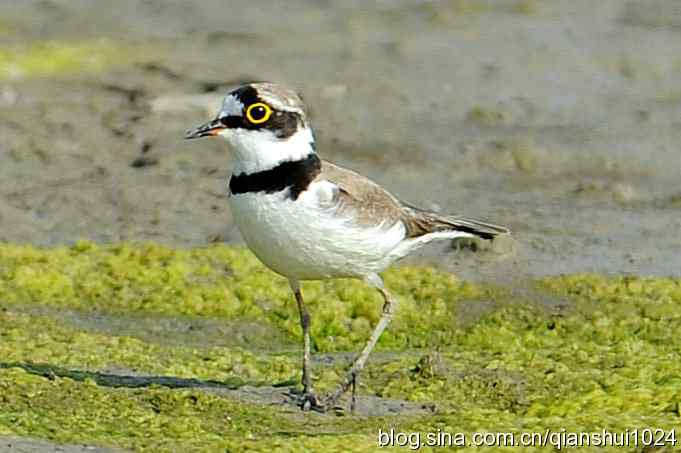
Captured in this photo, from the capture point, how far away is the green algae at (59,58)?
12797 mm

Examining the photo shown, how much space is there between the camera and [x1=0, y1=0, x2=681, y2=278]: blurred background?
9273 millimetres

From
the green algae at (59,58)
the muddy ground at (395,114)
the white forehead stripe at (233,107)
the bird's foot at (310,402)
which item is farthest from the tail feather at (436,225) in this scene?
the green algae at (59,58)

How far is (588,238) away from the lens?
353 inches

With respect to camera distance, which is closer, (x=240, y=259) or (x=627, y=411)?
(x=627, y=411)

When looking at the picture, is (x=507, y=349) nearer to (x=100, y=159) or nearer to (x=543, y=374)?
(x=543, y=374)

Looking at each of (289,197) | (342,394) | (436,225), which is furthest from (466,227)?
(289,197)

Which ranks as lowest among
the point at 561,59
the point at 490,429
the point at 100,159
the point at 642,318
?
the point at 490,429

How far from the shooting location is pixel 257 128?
19.8 ft

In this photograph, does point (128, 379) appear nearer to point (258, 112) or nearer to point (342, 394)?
point (342, 394)

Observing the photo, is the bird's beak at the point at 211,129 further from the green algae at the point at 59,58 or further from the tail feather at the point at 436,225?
the green algae at the point at 59,58

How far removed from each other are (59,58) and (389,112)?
3.23 m

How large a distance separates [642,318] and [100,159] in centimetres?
446

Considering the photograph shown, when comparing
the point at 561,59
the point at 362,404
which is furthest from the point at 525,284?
the point at 561,59

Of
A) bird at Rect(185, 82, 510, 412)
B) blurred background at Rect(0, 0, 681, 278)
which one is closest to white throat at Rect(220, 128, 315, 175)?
bird at Rect(185, 82, 510, 412)
